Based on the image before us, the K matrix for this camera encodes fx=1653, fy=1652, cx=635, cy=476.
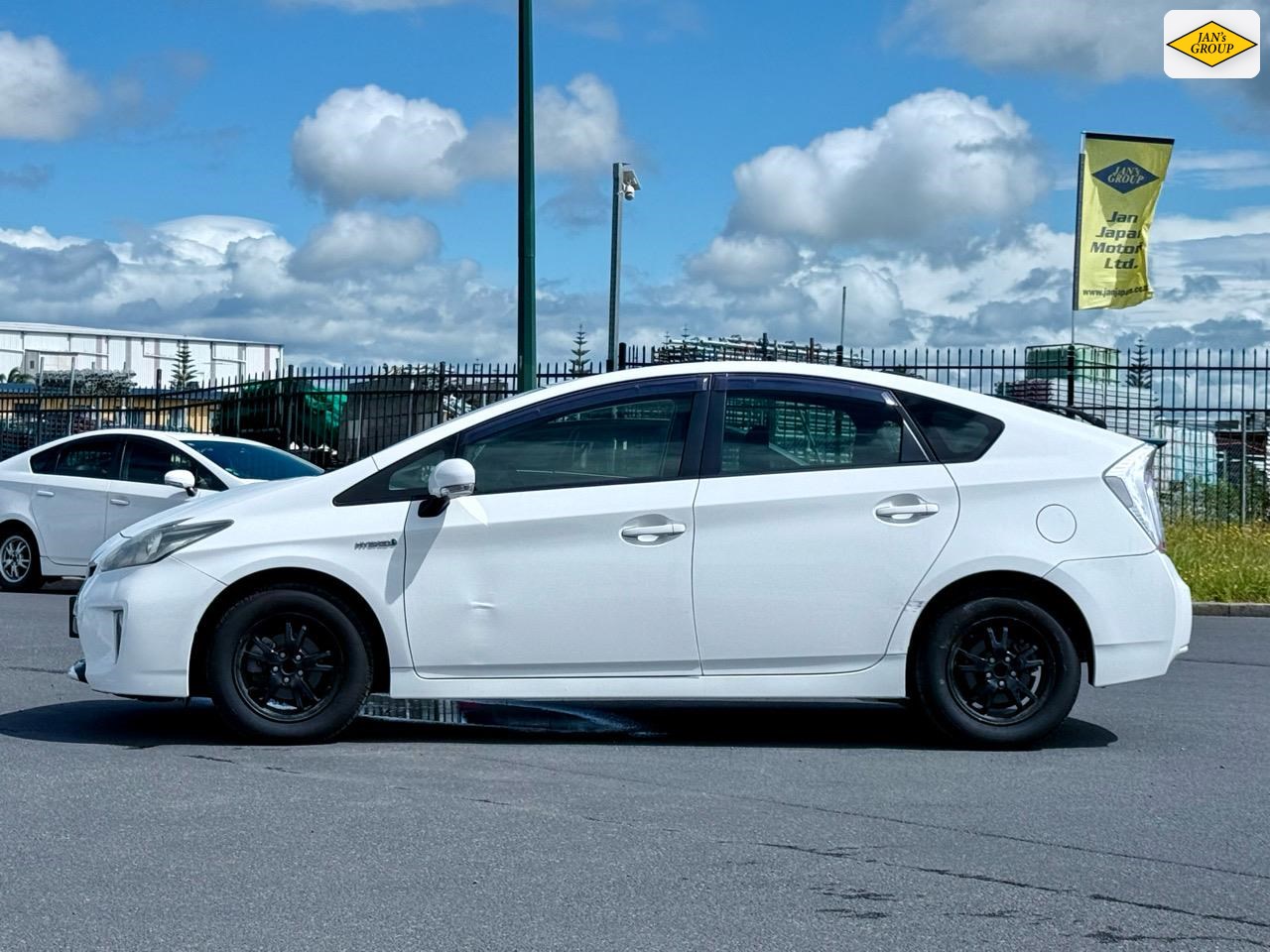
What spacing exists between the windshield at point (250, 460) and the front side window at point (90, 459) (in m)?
0.95

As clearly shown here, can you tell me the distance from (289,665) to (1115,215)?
1314 cm

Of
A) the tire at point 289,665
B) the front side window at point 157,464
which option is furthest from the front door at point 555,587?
the front side window at point 157,464

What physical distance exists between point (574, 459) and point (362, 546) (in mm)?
964

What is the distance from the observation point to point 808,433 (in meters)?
7.09

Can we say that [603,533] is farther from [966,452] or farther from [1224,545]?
[1224,545]

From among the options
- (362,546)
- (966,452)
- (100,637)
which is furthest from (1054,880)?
(100,637)

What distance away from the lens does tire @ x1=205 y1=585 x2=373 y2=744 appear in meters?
6.84

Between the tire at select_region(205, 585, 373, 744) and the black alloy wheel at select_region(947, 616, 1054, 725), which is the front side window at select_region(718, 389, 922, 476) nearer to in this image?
the black alloy wheel at select_region(947, 616, 1054, 725)

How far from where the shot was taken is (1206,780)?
6.46m

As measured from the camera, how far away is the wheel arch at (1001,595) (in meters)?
6.94

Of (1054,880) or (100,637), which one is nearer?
(1054,880)

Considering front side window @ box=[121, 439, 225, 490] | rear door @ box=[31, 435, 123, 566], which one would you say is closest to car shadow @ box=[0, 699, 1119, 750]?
front side window @ box=[121, 439, 225, 490]

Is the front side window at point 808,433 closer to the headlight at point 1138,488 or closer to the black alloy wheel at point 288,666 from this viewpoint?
the headlight at point 1138,488

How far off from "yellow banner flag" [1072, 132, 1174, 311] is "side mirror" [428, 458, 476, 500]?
1230 centimetres
